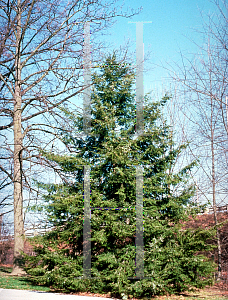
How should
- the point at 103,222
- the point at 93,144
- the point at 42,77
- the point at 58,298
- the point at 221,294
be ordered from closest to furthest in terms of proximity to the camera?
the point at 58,298 < the point at 103,222 < the point at 221,294 < the point at 93,144 < the point at 42,77

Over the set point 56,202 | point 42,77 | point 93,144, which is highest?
point 42,77

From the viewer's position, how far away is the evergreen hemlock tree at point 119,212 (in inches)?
308

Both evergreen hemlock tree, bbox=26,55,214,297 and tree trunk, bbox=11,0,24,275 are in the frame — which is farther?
tree trunk, bbox=11,0,24,275

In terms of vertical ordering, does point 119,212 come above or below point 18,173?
below

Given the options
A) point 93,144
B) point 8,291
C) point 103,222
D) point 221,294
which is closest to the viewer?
point 8,291

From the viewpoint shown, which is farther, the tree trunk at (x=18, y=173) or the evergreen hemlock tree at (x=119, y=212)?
the tree trunk at (x=18, y=173)

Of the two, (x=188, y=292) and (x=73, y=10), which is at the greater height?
(x=73, y=10)

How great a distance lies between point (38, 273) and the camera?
8.68m

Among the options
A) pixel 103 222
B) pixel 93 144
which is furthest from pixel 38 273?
A: pixel 93 144

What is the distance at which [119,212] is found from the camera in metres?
8.28

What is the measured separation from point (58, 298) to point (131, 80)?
6.92 metres

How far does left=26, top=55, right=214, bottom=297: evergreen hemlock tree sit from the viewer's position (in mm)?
7816

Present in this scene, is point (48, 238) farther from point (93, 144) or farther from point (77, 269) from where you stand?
point (93, 144)

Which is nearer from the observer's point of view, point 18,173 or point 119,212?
point 119,212
